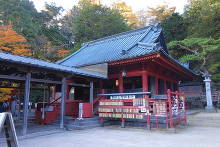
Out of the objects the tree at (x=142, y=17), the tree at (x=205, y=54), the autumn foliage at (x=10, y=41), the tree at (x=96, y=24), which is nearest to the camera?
the tree at (x=205, y=54)

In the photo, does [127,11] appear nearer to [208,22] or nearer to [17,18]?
[208,22]

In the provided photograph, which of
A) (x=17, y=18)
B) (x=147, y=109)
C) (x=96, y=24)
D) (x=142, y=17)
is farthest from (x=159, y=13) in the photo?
(x=147, y=109)

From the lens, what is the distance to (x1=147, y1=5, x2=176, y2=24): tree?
1490 inches

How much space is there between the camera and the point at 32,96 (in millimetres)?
23609

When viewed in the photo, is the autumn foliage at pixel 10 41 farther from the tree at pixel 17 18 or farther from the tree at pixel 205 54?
the tree at pixel 205 54

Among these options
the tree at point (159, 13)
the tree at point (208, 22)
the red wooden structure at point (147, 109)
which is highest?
the tree at point (159, 13)

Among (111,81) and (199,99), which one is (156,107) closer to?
(111,81)

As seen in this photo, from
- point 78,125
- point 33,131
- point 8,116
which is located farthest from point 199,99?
point 8,116

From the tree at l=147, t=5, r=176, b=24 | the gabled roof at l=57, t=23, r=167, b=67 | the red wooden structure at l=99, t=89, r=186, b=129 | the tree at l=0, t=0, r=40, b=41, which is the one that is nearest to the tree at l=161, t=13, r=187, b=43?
the tree at l=147, t=5, r=176, b=24

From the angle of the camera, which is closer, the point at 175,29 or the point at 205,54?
the point at 205,54

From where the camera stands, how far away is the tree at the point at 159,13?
3784 cm

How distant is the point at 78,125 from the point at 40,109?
3429 millimetres

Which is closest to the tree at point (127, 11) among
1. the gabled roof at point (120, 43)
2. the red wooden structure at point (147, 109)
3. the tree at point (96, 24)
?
the tree at point (96, 24)

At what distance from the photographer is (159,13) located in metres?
39.7
